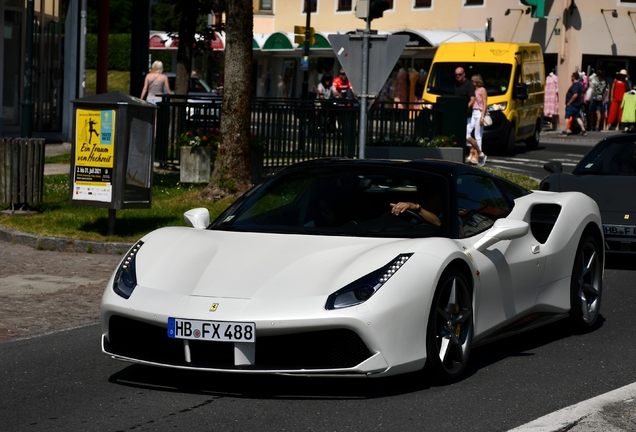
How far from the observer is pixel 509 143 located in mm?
27797

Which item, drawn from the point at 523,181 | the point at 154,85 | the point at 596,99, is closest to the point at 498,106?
the point at 523,181

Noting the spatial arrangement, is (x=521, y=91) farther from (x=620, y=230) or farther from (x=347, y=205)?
(x=347, y=205)

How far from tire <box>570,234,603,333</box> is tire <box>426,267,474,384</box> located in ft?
5.53

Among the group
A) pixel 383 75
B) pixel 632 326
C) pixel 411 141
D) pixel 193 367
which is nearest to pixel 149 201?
pixel 383 75

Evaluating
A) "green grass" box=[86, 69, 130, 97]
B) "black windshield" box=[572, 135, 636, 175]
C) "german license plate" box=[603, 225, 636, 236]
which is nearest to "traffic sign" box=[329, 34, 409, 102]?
"black windshield" box=[572, 135, 636, 175]

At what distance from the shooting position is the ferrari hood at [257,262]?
572 centimetres

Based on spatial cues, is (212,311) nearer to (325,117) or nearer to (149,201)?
(149,201)

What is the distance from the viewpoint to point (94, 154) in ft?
39.2

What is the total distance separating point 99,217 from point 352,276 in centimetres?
795

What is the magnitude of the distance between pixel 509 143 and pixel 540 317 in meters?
20.9

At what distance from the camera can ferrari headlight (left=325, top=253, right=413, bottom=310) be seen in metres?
5.56

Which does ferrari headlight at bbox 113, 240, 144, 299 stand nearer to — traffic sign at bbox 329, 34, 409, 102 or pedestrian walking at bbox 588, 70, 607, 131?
traffic sign at bbox 329, 34, 409, 102

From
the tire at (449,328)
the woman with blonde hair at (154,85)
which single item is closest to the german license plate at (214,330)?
the tire at (449,328)

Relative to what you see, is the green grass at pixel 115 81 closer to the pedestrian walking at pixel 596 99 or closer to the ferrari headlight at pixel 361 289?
the pedestrian walking at pixel 596 99
